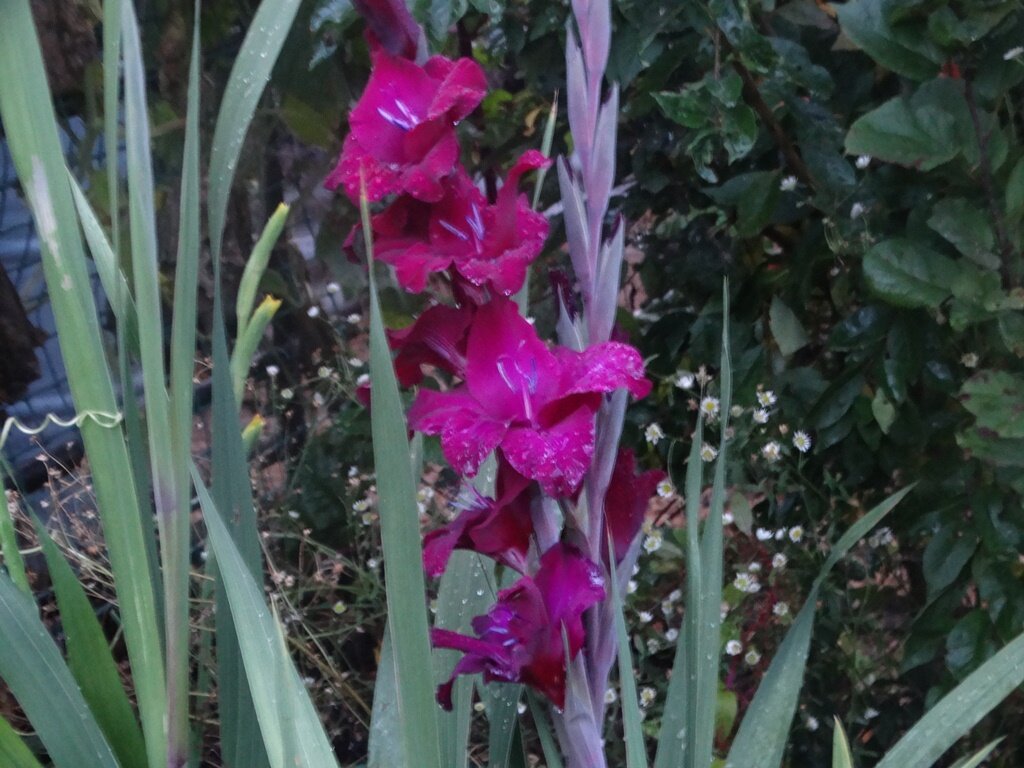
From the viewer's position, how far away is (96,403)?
55cm

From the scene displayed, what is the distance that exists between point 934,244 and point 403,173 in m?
0.76

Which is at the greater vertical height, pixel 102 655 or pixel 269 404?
pixel 102 655

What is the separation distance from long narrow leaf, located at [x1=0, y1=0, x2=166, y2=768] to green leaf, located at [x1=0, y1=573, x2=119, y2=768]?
0.13 ft

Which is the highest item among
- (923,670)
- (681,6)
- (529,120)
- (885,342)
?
(681,6)

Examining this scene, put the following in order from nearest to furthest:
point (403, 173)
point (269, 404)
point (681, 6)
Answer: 1. point (403, 173)
2. point (681, 6)
3. point (269, 404)

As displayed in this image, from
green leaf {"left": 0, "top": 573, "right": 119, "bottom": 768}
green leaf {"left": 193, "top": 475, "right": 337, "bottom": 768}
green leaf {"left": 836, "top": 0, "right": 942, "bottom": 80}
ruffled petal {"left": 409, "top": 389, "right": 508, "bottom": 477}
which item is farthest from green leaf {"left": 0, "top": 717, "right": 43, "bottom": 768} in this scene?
green leaf {"left": 836, "top": 0, "right": 942, "bottom": 80}

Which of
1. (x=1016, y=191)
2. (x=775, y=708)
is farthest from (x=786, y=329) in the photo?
(x=775, y=708)

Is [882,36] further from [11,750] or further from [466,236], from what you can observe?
[11,750]

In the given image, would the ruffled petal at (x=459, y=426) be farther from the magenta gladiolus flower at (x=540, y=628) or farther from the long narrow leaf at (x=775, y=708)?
the long narrow leaf at (x=775, y=708)

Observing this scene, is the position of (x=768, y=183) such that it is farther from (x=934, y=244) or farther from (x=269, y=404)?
(x=269, y=404)

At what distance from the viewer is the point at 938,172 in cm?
105

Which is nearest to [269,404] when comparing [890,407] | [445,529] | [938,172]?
[890,407]

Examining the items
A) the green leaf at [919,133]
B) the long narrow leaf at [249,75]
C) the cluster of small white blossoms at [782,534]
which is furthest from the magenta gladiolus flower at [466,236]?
the cluster of small white blossoms at [782,534]

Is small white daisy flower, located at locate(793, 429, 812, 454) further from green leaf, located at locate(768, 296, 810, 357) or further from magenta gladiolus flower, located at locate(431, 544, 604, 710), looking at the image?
magenta gladiolus flower, located at locate(431, 544, 604, 710)
